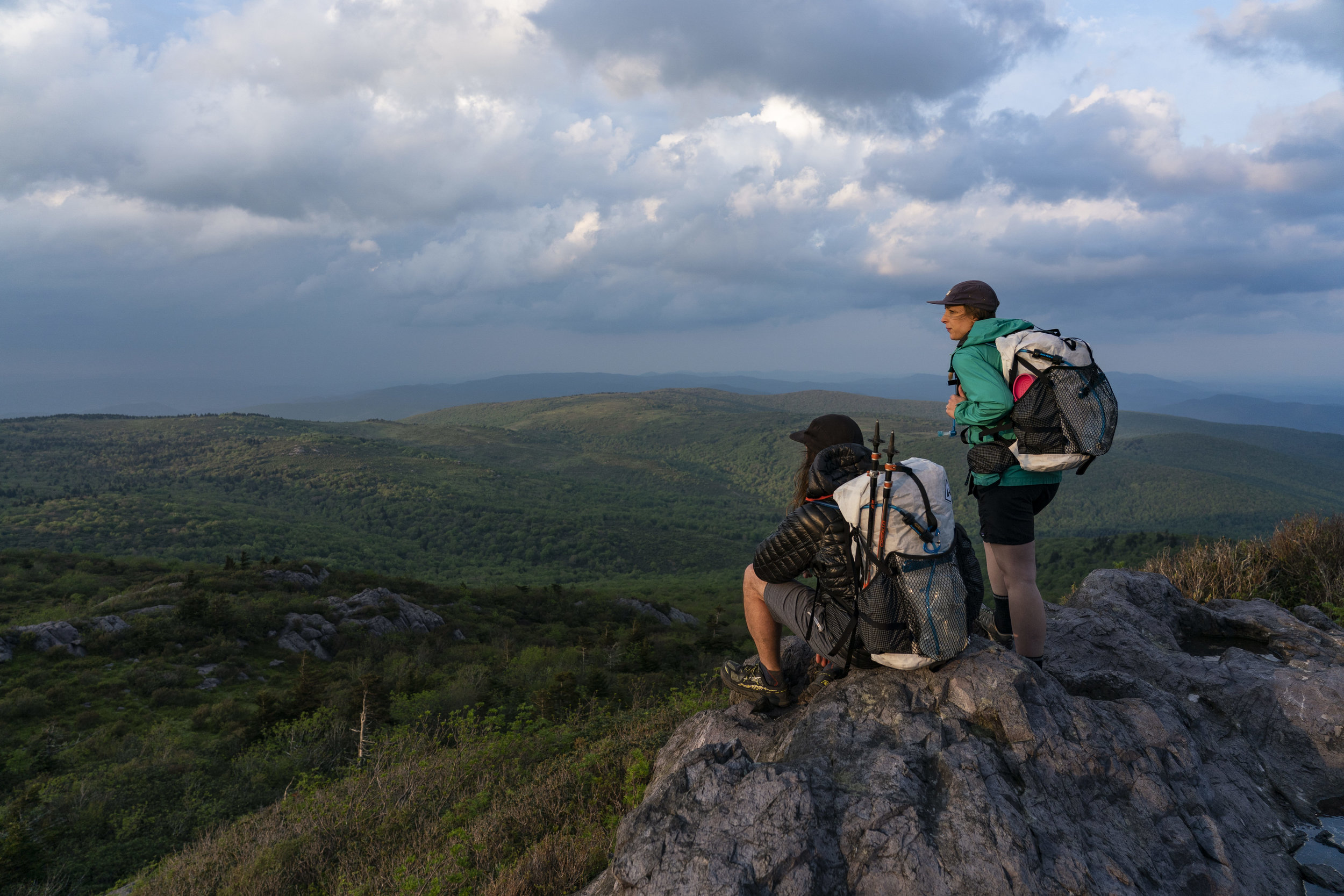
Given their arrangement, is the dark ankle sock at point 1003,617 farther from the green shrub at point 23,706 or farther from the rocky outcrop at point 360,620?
the rocky outcrop at point 360,620

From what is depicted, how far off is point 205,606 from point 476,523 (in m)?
92.3

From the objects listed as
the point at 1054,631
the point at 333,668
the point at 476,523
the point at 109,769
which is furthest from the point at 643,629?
the point at 476,523

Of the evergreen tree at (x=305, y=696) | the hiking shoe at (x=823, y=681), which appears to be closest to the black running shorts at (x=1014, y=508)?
the hiking shoe at (x=823, y=681)

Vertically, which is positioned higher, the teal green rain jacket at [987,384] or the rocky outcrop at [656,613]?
the teal green rain jacket at [987,384]

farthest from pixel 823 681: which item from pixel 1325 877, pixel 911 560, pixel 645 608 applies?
pixel 645 608

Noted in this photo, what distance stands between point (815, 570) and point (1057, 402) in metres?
2.08

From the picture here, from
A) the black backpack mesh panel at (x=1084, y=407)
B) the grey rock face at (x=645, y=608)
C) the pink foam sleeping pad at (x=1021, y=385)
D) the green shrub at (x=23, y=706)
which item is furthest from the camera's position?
the grey rock face at (x=645, y=608)

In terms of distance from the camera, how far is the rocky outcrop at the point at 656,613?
44750 millimetres

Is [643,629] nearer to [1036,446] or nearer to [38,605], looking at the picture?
[38,605]

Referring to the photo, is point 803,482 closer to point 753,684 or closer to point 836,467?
point 836,467

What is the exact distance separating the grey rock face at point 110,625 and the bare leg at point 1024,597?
31.5 m

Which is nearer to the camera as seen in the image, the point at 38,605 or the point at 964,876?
the point at 964,876

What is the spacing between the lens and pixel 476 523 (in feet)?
383

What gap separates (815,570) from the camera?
13.6ft
